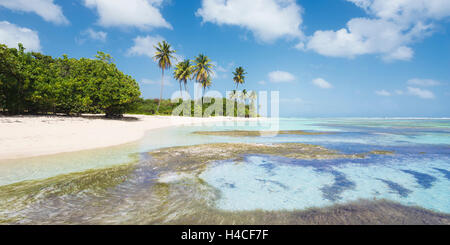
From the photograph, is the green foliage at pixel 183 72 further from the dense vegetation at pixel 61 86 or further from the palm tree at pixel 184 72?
the dense vegetation at pixel 61 86

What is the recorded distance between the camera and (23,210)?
3.31 meters

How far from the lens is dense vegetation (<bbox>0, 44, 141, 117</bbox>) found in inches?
677

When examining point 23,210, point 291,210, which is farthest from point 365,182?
point 23,210

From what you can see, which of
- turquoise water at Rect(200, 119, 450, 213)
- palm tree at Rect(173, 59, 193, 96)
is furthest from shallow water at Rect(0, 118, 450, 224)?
palm tree at Rect(173, 59, 193, 96)

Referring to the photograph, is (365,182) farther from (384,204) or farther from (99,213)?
(99,213)

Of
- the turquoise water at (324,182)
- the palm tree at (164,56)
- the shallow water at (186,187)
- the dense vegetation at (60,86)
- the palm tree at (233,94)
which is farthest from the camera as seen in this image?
the palm tree at (233,94)

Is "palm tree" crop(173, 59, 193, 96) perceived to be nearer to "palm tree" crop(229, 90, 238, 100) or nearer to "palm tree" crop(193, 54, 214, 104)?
"palm tree" crop(193, 54, 214, 104)

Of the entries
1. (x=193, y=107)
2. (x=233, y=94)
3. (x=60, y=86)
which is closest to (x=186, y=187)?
(x=60, y=86)

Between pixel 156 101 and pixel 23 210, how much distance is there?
46.8 meters

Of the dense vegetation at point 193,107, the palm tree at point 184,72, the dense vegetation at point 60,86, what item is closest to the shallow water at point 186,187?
the dense vegetation at point 60,86

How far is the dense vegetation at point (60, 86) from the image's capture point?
17203 millimetres

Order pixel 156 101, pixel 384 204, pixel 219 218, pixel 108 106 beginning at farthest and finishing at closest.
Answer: pixel 156 101
pixel 108 106
pixel 384 204
pixel 219 218

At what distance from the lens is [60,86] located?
19859 millimetres

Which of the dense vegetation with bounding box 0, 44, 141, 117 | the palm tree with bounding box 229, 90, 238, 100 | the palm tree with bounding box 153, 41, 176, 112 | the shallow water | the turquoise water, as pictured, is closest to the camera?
the shallow water
